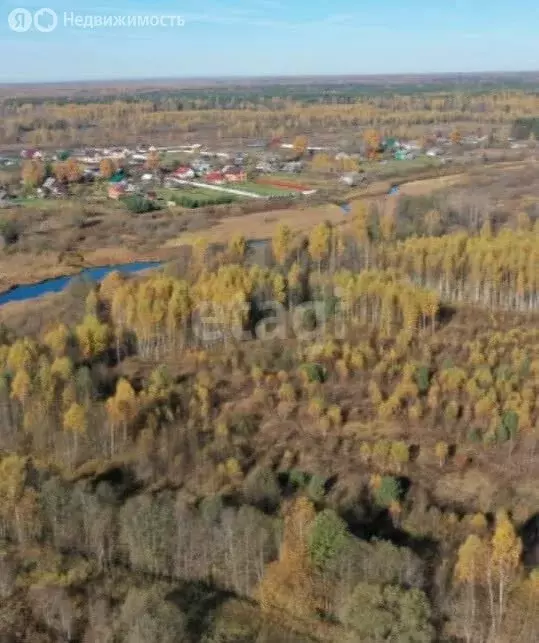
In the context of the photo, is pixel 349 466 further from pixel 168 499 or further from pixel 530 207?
pixel 530 207

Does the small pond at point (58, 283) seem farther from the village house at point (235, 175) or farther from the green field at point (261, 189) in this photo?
the village house at point (235, 175)

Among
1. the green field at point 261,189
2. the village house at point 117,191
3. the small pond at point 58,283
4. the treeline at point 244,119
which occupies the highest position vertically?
the treeline at point 244,119

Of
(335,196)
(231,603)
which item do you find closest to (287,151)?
(335,196)

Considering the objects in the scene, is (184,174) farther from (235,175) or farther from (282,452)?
(282,452)

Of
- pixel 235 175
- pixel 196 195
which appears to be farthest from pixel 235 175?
pixel 196 195

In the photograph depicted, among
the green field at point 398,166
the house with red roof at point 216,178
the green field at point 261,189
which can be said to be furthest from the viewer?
the green field at point 398,166

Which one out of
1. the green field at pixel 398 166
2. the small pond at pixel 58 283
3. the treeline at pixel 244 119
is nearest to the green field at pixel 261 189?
the green field at pixel 398 166

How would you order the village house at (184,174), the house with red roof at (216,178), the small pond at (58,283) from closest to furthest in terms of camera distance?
the small pond at (58,283)
the house with red roof at (216,178)
the village house at (184,174)

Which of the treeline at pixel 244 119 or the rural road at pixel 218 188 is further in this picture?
the treeline at pixel 244 119

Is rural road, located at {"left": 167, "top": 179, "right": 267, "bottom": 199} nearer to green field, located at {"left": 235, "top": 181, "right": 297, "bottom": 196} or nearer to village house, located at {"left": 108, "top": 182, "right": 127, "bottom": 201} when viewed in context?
green field, located at {"left": 235, "top": 181, "right": 297, "bottom": 196}

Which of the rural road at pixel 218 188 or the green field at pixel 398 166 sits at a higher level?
the green field at pixel 398 166

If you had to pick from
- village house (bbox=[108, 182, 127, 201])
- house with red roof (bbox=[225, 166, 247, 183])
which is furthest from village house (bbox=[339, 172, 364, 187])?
village house (bbox=[108, 182, 127, 201])
